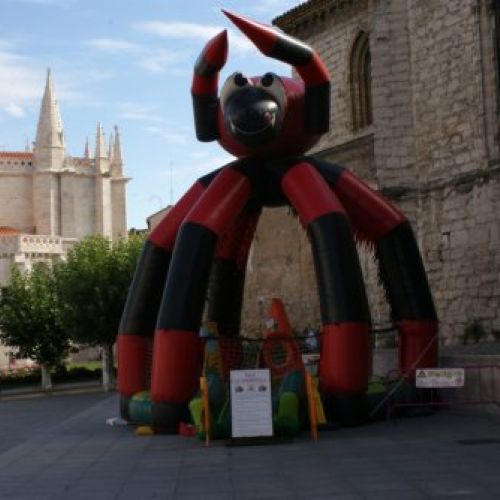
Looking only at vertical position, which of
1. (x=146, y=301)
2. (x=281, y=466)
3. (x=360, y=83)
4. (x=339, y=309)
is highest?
(x=360, y=83)

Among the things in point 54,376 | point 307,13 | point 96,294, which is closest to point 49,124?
point 54,376

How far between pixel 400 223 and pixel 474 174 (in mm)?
6315

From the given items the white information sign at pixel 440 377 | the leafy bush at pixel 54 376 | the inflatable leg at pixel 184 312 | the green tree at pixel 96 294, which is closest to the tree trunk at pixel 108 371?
the green tree at pixel 96 294

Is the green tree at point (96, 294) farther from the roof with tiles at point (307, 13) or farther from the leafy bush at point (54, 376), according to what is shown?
the roof with tiles at point (307, 13)

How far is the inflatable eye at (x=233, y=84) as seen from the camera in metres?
15.7

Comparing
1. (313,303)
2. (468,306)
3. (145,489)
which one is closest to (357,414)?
(145,489)

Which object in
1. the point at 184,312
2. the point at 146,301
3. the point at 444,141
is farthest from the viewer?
the point at 444,141

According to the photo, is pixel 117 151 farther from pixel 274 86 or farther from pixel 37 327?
pixel 274 86

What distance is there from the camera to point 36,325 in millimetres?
46594

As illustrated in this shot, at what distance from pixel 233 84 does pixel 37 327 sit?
33.0m

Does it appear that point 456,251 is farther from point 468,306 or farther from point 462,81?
point 462,81

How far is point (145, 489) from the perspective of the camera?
399 inches

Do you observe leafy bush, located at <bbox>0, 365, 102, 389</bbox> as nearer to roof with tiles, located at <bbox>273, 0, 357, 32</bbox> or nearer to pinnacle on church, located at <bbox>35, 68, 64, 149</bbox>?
roof with tiles, located at <bbox>273, 0, 357, 32</bbox>

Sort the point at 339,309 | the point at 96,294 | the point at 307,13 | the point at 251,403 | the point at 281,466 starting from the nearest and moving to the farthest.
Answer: the point at 281,466
the point at 251,403
the point at 339,309
the point at 307,13
the point at 96,294
